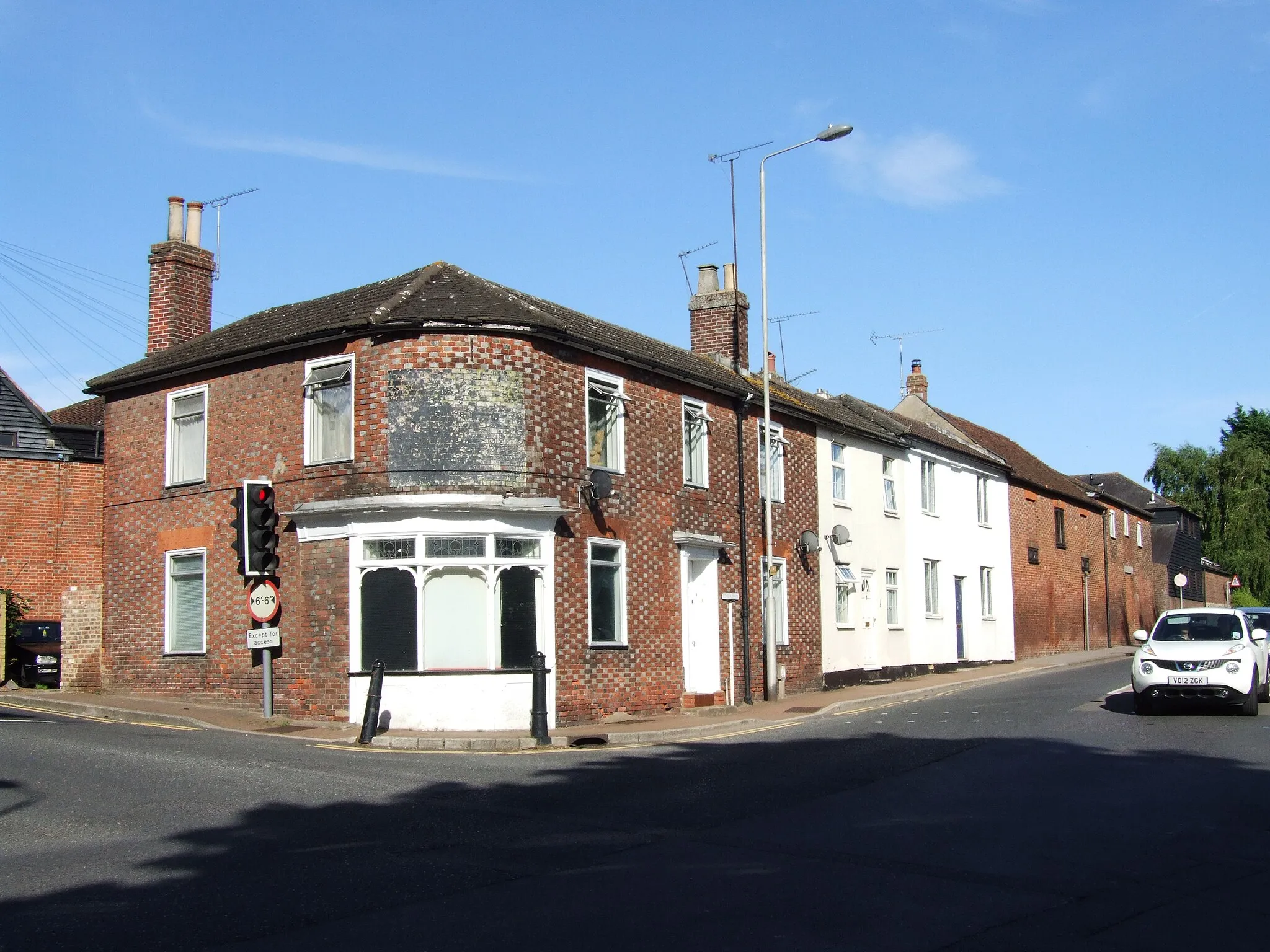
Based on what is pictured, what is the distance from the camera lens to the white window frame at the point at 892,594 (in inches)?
1169

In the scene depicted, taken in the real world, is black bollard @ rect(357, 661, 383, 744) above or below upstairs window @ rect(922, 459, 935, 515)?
below

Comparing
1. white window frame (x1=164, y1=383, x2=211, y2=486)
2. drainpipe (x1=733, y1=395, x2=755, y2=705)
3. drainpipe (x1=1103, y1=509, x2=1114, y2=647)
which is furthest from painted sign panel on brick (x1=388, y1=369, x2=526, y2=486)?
drainpipe (x1=1103, y1=509, x2=1114, y2=647)

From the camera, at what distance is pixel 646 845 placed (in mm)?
9008

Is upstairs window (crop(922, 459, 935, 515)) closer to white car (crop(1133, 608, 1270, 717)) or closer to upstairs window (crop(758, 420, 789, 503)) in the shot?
upstairs window (crop(758, 420, 789, 503))

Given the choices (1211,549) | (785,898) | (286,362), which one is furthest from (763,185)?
(1211,549)

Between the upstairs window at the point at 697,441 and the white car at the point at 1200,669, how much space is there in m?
8.35

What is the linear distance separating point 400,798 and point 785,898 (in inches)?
189

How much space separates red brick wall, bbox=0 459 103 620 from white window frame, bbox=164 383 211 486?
9.98ft

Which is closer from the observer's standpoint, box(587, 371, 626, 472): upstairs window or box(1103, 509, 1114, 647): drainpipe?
box(587, 371, 626, 472): upstairs window

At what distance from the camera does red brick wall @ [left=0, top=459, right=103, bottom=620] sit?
2373 centimetres

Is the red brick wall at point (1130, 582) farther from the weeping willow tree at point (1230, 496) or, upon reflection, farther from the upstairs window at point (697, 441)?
the upstairs window at point (697, 441)

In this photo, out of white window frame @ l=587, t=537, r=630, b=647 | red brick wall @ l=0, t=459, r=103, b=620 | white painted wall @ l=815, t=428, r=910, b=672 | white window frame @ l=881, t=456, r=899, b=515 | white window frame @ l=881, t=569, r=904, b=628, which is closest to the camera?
white window frame @ l=587, t=537, r=630, b=647

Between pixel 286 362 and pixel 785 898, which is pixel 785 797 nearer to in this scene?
pixel 785 898

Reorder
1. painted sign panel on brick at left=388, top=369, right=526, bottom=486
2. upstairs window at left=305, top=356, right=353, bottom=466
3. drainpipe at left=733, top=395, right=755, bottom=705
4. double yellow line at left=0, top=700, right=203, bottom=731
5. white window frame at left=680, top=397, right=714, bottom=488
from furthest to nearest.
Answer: drainpipe at left=733, top=395, right=755, bottom=705 < white window frame at left=680, top=397, right=714, bottom=488 < upstairs window at left=305, top=356, right=353, bottom=466 < painted sign panel on brick at left=388, top=369, right=526, bottom=486 < double yellow line at left=0, top=700, right=203, bottom=731
